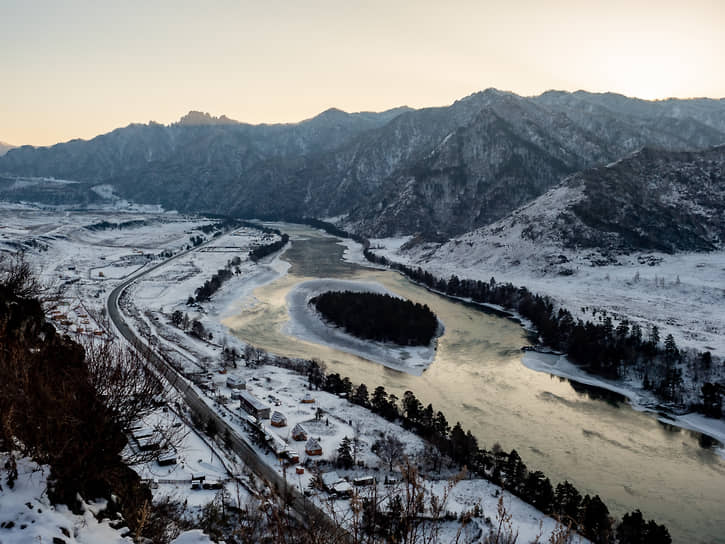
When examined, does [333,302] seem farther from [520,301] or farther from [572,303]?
[572,303]

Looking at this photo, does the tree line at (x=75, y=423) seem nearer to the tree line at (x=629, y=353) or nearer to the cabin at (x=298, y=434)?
the cabin at (x=298, y=434)

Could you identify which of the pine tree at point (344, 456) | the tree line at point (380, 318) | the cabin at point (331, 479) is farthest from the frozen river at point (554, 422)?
the cabin at point (331, 479)

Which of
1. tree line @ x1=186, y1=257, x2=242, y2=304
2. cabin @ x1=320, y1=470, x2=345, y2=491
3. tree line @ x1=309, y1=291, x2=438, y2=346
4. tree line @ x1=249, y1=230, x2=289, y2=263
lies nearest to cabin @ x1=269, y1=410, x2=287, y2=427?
cabin @ x1=320, y1=470, x2=345, y2=491

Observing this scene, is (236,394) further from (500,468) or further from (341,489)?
(500,468)

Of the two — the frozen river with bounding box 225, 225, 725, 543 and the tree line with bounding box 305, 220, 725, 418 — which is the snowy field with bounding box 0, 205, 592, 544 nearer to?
the frozen river with bounding box 225, 225, 725, 543

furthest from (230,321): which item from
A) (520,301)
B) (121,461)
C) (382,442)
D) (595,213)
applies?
(595,213)
